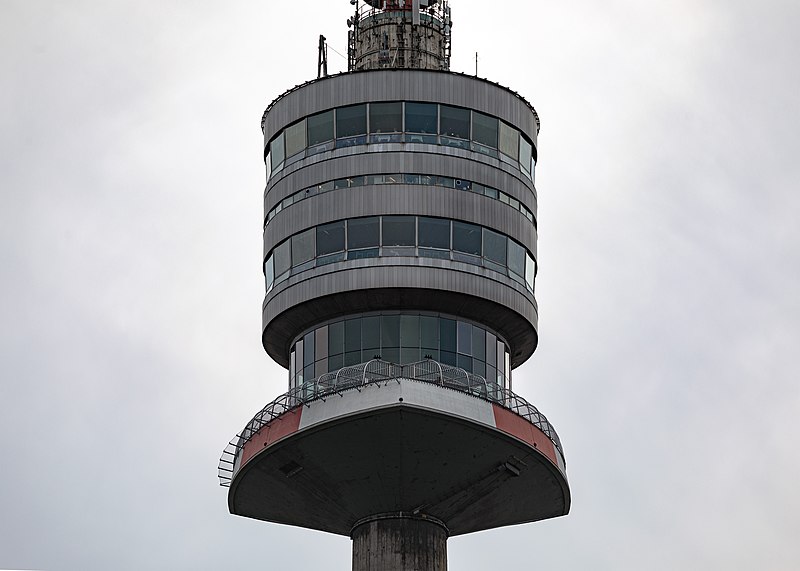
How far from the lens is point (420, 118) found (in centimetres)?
7725

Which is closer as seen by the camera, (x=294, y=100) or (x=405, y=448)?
(x=405, y=448)

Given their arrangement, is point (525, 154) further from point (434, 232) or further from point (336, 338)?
point (336, 338)

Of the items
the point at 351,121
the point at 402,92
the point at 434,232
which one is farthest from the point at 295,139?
the point at 434,232

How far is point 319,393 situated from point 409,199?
31.5 feet

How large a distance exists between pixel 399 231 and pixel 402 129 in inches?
194

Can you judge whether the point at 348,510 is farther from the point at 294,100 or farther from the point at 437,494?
the point at 294,100

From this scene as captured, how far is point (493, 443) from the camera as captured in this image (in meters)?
72.1

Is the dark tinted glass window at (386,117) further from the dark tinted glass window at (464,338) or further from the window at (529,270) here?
the dark tinted glass window at (464,338)

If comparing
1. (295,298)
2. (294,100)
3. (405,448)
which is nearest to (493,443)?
(405,448)

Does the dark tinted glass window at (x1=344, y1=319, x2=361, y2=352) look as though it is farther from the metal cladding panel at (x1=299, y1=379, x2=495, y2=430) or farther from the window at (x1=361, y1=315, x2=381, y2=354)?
the metal cladding panel at (x1=299, y1=379, x2=495, y2=430)

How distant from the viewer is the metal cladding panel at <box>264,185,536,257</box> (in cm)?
7550

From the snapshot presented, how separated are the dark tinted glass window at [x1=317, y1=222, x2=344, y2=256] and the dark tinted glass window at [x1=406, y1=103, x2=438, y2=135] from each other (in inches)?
218

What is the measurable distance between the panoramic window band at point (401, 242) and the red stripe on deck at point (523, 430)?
6964mm

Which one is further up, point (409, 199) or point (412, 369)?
point (409, 199)
